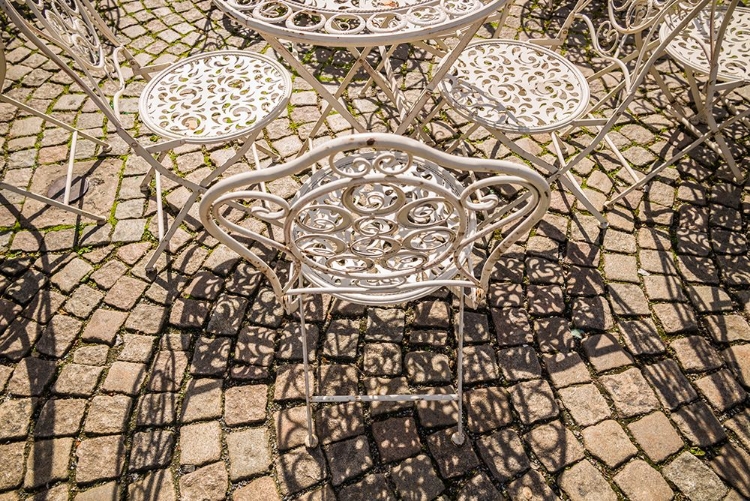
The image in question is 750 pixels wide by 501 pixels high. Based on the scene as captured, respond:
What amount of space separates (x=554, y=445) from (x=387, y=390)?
2.92 ft

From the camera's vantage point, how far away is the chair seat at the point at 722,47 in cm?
299

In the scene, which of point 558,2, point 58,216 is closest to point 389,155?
point 58,216

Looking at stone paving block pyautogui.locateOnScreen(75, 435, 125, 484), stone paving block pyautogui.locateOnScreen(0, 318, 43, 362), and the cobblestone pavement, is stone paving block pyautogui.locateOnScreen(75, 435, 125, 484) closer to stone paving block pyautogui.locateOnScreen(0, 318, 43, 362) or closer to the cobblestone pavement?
the cobblestone pavement

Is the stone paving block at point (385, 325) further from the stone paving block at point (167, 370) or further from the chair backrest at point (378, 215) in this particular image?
the stone paving block at point (167, 370)

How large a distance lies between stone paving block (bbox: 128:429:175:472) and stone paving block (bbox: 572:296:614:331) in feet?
7.69

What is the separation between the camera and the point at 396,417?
7.96 ft

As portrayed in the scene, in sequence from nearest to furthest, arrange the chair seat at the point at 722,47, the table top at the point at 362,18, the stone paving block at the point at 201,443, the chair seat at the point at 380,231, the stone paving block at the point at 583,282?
the chair seat at the point at 380,231, the table top at the point at 362,18, the stone paving block at the point at 201,443, the stone paving block at the point at 583,282, the chair seat at the point at 722,47

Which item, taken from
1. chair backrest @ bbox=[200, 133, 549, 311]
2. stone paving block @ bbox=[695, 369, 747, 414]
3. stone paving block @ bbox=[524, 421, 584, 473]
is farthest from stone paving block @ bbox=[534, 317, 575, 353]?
chair backrest @ bbox=[200, 133, 549, 311]

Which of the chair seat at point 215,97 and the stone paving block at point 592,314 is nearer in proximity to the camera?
the chair seat at point 215,97

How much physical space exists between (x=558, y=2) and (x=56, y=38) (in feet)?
14.6

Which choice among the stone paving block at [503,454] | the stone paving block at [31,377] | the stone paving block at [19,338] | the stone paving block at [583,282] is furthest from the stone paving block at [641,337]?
the stone paving block at [19,338]

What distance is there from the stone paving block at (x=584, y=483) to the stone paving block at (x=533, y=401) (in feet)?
0.88

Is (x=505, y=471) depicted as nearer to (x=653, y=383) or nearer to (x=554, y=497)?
(x=554, y=497)

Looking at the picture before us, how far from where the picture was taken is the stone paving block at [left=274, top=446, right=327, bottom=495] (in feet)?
7.34
